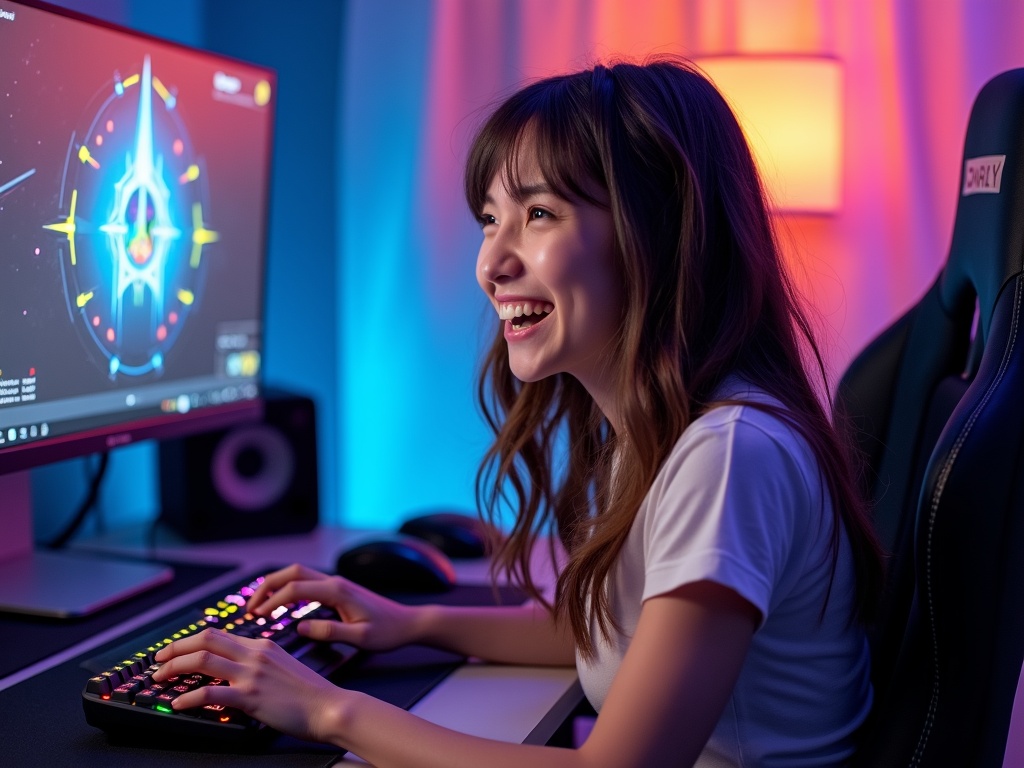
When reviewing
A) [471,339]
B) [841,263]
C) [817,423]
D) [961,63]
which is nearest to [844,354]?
[841,263]

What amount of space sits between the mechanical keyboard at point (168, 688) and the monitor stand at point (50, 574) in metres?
0.18

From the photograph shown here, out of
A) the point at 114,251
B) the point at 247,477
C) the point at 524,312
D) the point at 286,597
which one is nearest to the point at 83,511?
the point at 247,477

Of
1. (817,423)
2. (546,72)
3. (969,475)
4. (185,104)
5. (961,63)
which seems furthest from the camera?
(546,72)

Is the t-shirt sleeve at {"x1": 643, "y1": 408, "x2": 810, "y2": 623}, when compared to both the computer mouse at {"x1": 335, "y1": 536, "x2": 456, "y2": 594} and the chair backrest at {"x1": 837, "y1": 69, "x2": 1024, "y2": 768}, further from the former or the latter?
the computer mouse at {"x1": 335, "y1": 536, "x2": 456, "y2": 594}

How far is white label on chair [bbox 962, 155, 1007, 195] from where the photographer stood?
0.88 meters

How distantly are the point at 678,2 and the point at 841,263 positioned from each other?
550 millimetres

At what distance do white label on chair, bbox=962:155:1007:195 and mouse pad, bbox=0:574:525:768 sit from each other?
0.66 m

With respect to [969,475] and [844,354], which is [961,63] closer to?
[844,354]

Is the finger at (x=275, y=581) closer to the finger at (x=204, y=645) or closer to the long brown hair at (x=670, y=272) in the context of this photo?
the finger at (x=204, y=645)

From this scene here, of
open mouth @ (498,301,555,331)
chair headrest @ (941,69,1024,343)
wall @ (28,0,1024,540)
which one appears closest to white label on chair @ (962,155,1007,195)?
chair headrest @ (941,69,1024,343)

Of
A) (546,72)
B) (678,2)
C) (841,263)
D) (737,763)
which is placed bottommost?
(737,763)

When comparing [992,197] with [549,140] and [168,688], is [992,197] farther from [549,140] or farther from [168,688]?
[168,688]

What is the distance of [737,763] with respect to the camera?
32.4 inches

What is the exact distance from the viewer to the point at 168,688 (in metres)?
0.82
